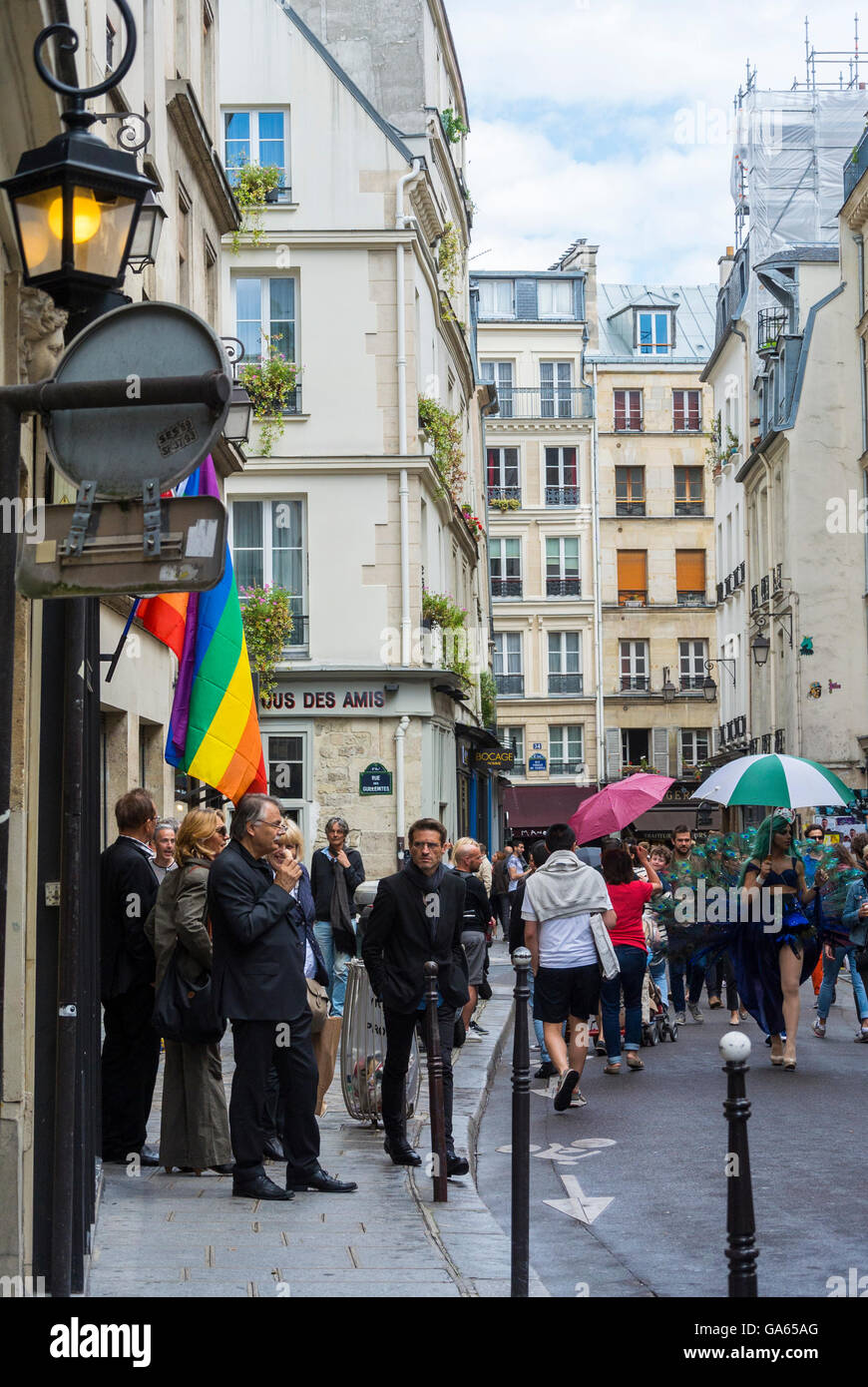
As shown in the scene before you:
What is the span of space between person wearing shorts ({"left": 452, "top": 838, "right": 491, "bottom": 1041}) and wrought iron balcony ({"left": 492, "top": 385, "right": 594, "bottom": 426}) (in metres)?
45.4

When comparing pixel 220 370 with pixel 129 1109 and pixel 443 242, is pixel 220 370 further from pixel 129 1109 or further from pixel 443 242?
pixel 443 242

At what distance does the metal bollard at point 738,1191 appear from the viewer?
4.41 metres

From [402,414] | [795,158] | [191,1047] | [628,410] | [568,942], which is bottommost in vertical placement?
[191,1047]

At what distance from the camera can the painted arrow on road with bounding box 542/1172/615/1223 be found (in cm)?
830

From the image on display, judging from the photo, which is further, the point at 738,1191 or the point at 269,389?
the point at 269,389

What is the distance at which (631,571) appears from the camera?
201 ft

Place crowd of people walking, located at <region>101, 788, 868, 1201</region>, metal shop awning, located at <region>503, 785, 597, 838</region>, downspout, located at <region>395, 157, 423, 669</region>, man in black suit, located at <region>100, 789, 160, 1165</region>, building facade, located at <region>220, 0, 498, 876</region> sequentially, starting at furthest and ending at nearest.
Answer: metal shop awning, located at <region>503, 785, 597, 838</region> → downspout, located at <region>395, 157, 423, 669</region> → building facade, located at <region>220, 0, 498, 876</region> → man in black suit, located at <region>100, 789, 160, 1165</region> → crowd of people walking, located at <region>101, 788, 868, 1201</region>

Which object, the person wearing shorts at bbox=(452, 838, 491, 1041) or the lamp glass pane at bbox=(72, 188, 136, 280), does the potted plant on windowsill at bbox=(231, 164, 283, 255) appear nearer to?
the person wearing shorts at bbox=(452, 838, 491, 1041)

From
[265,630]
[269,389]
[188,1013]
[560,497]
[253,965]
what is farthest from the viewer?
[560,497]

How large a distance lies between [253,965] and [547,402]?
52.7m

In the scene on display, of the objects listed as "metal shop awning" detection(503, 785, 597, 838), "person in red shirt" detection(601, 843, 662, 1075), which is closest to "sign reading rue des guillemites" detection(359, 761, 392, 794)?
"person in red shirt" detection(601, 843, 662, 1075)

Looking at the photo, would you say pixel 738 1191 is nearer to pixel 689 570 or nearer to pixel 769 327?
pixel 769 327

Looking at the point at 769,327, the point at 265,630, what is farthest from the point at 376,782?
the point at 769,327
